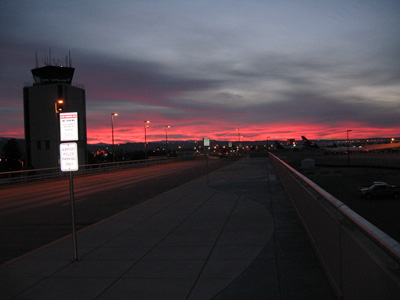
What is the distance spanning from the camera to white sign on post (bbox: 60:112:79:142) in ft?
24.4

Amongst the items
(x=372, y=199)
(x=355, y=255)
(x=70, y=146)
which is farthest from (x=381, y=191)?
(x=355, y=255)

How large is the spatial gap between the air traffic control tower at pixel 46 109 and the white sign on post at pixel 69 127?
2524 inches

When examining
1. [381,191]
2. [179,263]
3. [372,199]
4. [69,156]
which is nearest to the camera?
[179,263]

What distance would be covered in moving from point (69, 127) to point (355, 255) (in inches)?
236

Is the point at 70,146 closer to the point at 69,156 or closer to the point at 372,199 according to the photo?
the point at 69,156

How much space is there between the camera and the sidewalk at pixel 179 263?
18.6 ft

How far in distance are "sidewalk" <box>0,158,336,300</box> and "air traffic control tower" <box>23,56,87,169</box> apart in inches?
2460

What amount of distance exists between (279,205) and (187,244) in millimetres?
6400

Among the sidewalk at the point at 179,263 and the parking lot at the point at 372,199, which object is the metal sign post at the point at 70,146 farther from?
the parking lot at the point at 372,199

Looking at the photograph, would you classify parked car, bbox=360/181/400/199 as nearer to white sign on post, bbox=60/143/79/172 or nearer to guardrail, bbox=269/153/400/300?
guardrail, bbox=269/153/400/300

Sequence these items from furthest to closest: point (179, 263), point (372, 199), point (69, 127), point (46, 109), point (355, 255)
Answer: point (46, 109)
point (372, 199)
point (69, 127)
point (179, 263)
point (355, 255)

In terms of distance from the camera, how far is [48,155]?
225 ft

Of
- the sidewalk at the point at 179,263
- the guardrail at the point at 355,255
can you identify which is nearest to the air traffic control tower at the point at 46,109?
the sidewalk at the point at 179,263

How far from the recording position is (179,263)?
702cm
